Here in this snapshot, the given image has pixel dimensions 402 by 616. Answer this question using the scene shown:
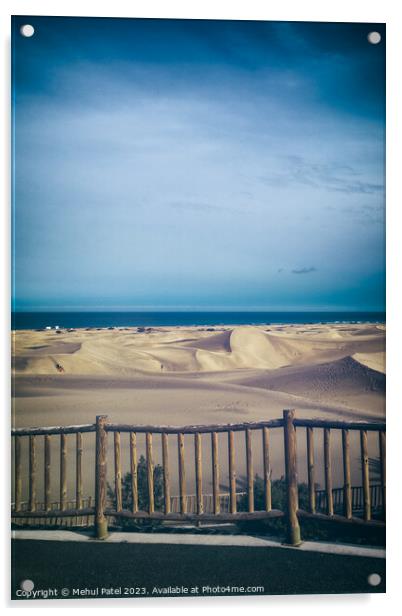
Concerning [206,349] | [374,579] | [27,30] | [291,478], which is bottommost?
[374,579]

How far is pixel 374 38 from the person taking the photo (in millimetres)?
3639

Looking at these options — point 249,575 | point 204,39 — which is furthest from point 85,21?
point 249,575

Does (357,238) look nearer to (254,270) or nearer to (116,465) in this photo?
(254,270)

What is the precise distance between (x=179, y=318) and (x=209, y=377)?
396mm

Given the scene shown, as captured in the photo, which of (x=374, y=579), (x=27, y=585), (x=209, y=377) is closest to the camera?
(x=27, y=585)

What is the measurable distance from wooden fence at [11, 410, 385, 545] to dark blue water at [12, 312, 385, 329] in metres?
0.57

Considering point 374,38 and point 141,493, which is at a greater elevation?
point 374,38

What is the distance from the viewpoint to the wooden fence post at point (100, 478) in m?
3.55

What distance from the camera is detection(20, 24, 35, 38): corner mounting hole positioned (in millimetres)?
3473

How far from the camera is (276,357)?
12.1ft

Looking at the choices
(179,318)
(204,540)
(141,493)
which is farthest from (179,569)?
(179,318)

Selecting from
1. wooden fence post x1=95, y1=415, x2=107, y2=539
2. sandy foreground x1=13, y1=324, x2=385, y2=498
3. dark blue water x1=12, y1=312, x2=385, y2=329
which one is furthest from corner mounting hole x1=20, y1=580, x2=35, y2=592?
dark blue water x1=12, y1=312, x2=385, y2=329

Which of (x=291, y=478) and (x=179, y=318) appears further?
(x=179, y=318)

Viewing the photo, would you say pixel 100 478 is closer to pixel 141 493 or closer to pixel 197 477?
pixel 141 493
